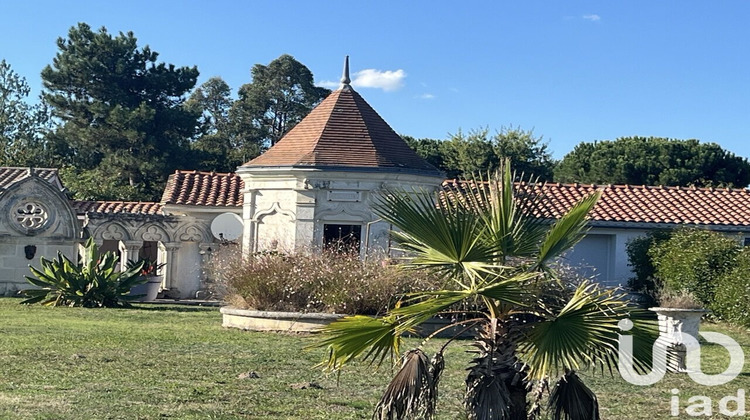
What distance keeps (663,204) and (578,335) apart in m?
24.4

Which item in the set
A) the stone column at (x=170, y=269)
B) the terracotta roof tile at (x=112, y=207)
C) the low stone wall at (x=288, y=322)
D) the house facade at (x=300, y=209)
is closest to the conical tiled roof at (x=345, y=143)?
the house facade at (x=300, y=209)

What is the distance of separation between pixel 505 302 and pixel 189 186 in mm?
23373

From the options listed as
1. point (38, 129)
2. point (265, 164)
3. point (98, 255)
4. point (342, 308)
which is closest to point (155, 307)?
point (98, 255)

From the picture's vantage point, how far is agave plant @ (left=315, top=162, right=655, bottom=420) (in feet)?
23.5

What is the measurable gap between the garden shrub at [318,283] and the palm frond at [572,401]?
27.6 feet

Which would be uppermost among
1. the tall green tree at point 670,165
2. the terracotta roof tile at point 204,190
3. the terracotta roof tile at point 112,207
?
the tall green tree at point 670,165

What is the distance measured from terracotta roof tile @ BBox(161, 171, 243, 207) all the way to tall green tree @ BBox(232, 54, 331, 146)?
34079mm

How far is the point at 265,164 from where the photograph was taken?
2489 centimetres

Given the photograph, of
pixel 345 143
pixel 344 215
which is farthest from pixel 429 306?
pixel 345 143

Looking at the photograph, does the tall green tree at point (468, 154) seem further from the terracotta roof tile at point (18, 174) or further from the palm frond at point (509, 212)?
the palm frond at point (509, 212)

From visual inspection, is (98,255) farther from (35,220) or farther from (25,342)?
(25,342)

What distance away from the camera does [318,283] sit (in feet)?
56.9

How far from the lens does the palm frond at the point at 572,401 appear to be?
736cm

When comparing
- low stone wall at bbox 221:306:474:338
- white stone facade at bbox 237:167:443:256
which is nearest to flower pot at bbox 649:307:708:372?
low stone wall at bbox 221:306:474:338
